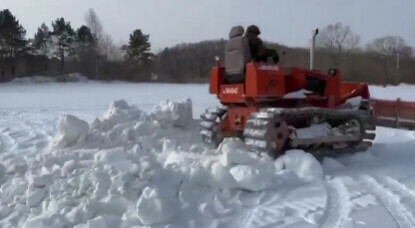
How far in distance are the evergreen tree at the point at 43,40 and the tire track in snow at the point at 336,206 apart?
63.5 m

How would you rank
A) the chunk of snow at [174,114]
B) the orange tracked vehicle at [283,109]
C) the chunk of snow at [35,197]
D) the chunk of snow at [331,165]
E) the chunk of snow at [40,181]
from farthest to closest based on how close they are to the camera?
1. the chunk of snow at [174,114]
2. the orange tracked vehicle at [283,109]
3. the chunk of snow at [331,165]
4. the chunk of snow at [40,181]
5. the chunk of snow at [35,197]

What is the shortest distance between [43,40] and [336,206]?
66.3 metres

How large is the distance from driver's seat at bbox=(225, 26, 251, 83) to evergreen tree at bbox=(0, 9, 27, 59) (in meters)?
56.1

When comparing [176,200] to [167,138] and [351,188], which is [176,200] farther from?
[167,138]

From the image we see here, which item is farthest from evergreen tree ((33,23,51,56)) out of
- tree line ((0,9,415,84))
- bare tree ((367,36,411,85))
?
bare tree ((367,36,411,85))

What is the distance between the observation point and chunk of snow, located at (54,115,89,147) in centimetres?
874

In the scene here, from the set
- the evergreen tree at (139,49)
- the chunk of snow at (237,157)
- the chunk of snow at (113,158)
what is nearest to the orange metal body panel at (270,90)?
the chunk of snow at (237,157)

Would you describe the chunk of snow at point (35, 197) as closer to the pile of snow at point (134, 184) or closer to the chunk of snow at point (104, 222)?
the pile of snow at point (134, 184)

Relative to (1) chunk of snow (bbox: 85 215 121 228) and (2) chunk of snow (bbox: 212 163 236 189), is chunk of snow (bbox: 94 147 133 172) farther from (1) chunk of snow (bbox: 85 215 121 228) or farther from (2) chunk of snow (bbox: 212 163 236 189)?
(1) chunk of snow (bbox: 85 215 121 228)

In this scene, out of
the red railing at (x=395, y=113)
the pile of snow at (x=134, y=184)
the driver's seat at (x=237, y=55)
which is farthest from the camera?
the red railing at (x=395, y=113)

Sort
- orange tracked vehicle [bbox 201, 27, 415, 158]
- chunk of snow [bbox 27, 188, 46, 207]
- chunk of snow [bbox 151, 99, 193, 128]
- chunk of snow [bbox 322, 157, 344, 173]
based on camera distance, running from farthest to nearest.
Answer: chunk of snow [bbox 151, 99, 193, 128], orange tracked vehicle [bbox 201, 27, 415, 158], chunk of snow [bbox 322, 157, 344, 173], chunk of snow [bbox 27, 188, 46, 207]

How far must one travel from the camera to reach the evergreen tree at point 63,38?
217 feet

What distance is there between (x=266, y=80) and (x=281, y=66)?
1.36 feet

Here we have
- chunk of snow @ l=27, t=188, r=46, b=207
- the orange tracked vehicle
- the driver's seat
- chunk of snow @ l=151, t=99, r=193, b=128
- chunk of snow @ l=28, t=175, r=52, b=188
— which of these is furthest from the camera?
chunk of snow @ l=151, t=99, r=193, b=128
